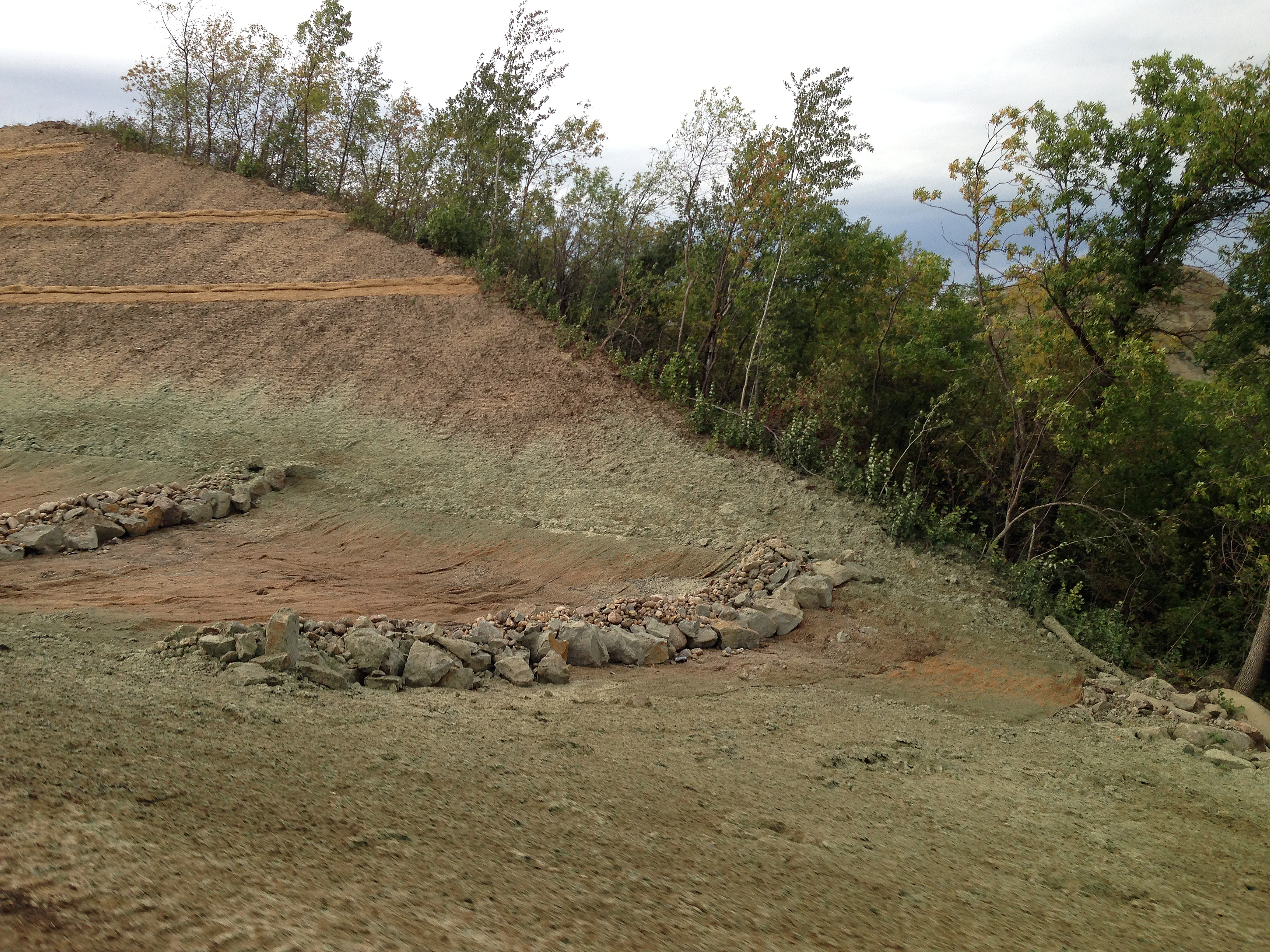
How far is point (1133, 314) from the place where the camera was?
1096cm

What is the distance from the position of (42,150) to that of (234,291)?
1232cm

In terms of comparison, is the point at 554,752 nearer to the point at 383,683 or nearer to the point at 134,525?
the point at 383,683

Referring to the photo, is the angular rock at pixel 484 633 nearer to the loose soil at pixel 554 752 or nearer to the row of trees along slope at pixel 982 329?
the loose soil at pixel 554 752

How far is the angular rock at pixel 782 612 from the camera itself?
8016 millimetres

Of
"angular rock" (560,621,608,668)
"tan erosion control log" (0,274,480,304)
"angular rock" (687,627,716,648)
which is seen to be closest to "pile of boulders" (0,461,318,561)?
"angular rock" (560,621,608,668)

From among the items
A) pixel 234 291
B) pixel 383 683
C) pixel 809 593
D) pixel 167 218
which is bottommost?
pixel 383 683

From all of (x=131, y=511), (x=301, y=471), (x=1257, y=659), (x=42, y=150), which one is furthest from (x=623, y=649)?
(x=42, y=150)

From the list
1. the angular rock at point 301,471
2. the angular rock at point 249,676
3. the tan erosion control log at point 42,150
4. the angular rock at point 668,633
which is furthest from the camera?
the tan erosion control log at point 42,150

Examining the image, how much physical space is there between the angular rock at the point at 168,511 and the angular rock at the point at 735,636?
7.03 meters

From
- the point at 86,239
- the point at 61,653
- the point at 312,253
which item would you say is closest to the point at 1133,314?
the point at 61,653

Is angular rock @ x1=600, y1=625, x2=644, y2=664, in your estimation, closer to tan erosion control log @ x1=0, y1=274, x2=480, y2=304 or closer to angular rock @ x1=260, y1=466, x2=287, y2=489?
angular rock @ x1=260, y1=466, x2=287, y2=489

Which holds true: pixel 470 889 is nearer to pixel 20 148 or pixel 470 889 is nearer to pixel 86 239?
pixel 86 239

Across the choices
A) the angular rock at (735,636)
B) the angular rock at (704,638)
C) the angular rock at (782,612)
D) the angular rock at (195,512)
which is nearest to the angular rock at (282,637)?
the angular rock at (704,638)

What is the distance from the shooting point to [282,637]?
211 inches
